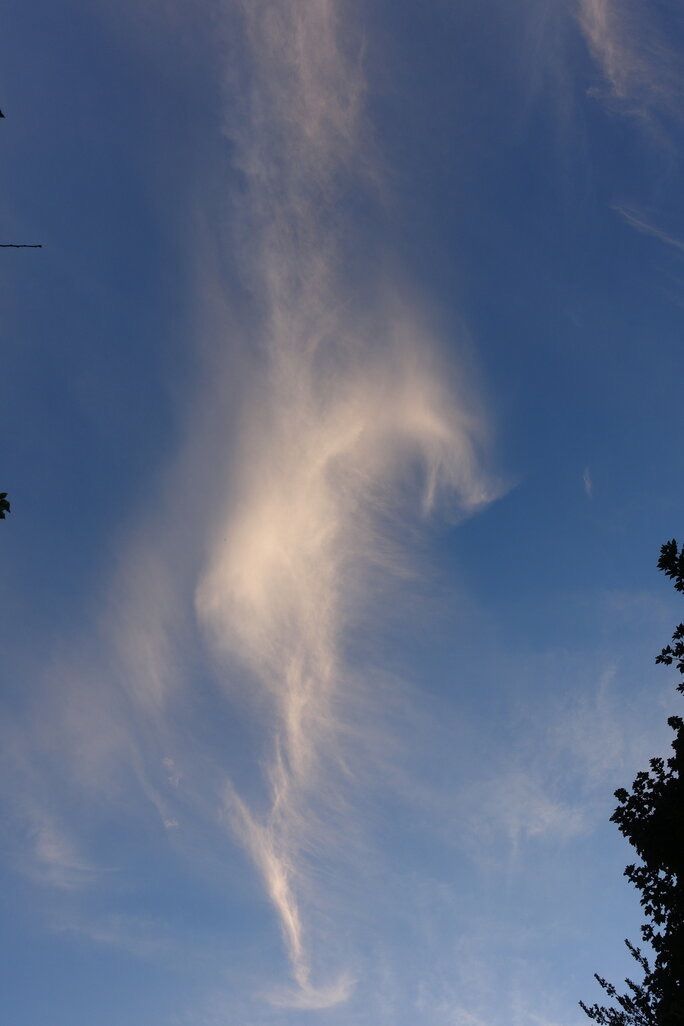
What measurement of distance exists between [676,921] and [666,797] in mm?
3463

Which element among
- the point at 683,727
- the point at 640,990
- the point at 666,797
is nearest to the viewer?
the point at 666,797

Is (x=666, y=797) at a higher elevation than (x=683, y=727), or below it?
below

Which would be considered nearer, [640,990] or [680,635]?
[680,635]

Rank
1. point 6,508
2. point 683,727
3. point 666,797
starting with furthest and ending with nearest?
point 683,727 → point 666,797 → point 6,508

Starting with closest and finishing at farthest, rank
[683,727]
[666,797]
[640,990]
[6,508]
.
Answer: [6,508], [666,797], [683,727], [640,990]

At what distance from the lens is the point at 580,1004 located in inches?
838

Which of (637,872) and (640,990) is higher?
(637,872)

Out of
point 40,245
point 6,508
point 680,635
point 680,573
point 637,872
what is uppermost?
point 40,245

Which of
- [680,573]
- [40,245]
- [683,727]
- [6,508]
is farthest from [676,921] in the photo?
[40,245]

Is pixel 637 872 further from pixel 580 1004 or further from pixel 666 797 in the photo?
pixel 580 1004

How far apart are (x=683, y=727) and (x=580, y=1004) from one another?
11.4 metres

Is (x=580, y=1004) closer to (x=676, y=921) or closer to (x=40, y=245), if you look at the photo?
(x=676, y=921)

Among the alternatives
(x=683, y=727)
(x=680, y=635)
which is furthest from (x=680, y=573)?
(x=683, y=727)

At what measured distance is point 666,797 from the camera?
53.9 feet
